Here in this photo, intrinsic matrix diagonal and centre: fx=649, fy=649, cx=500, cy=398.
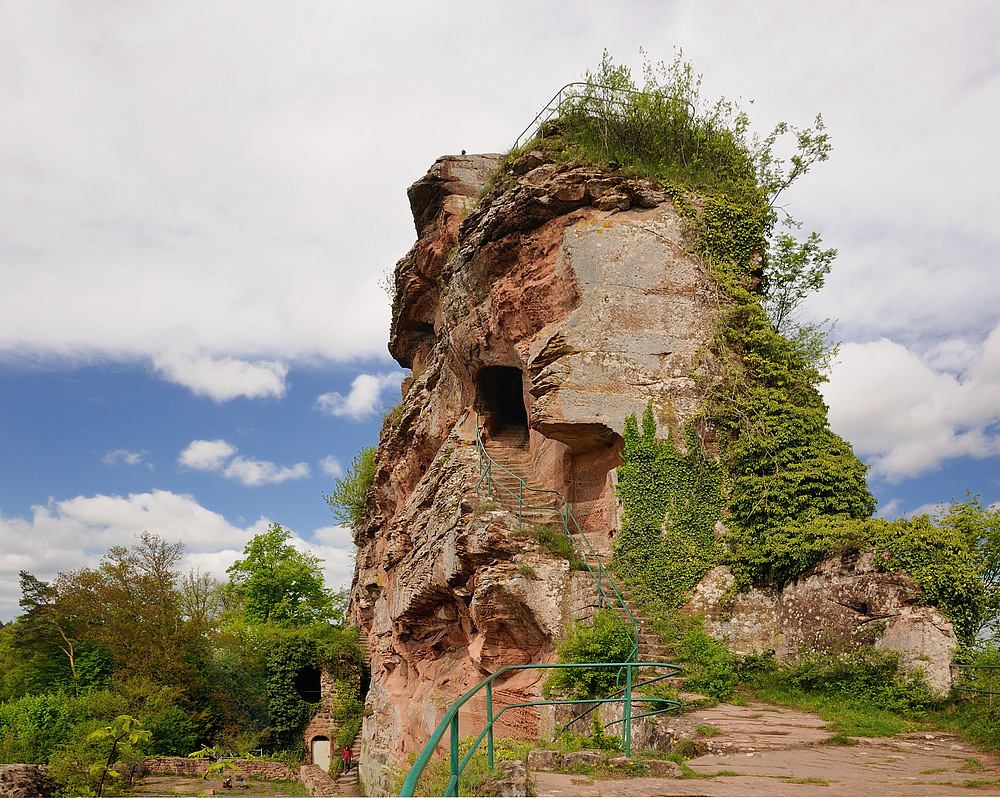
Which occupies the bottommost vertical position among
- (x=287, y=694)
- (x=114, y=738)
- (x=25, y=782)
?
(x=25, y=782)

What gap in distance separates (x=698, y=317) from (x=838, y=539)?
5.56m

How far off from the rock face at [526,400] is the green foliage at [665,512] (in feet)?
1.61

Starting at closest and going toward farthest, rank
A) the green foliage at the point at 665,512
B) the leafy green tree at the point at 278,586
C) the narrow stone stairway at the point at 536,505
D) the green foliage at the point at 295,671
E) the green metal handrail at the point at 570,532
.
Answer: the narrow stone stairway at the point at 536,505 < the green metal handrail at the point at 570,532 < the green foliage at the point at 665,512 < the green foliage at the point at 295,671 < the leafy green tree at the point at 278,586

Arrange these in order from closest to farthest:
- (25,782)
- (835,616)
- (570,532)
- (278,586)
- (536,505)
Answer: (835,616)
(570,532)
(536,505)
(25,782)
(278,586)

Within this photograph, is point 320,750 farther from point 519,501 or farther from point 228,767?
point 519,501

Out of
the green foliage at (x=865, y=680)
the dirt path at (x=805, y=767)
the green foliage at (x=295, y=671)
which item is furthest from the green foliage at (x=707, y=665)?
the green foliage at (x=295, y=671)

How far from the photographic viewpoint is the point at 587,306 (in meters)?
13.7

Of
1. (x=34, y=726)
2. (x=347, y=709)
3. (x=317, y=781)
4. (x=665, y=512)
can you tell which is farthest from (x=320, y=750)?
(x=665, y=512)

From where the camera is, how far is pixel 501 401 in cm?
2042

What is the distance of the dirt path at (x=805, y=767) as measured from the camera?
493 cm

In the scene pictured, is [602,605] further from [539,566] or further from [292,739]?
[292,739]

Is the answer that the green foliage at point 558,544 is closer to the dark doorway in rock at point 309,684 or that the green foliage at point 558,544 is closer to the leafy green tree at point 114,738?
the leafy green tree at point 114,738

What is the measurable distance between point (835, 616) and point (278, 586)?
35.2 metres

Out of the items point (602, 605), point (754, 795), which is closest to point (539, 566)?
point (602, 605)
